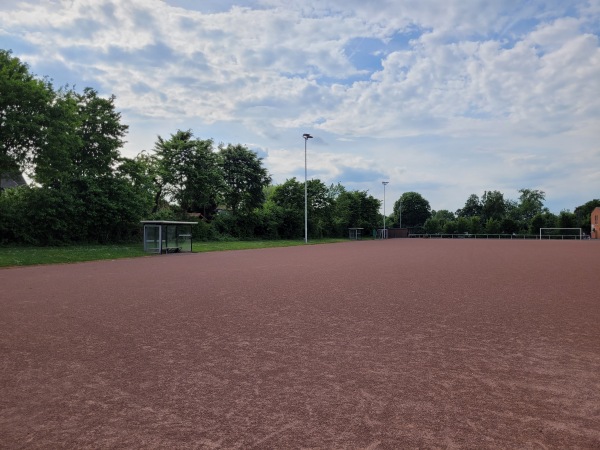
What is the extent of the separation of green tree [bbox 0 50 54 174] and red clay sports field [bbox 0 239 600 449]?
62.0 ft

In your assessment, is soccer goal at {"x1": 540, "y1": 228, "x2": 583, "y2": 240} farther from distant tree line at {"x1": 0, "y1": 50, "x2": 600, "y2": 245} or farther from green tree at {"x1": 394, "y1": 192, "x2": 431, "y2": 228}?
green tree at {"x1": 394, "y1": 192, "x2": 431, "y2": 228}

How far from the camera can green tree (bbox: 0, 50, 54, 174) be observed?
2442 centimetres

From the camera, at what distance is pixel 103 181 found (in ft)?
110

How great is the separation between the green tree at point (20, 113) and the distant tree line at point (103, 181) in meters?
0.05

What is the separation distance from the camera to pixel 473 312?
27.0 ft

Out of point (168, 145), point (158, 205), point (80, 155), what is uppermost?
point (168, 145)

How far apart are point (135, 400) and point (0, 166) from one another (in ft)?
91.3

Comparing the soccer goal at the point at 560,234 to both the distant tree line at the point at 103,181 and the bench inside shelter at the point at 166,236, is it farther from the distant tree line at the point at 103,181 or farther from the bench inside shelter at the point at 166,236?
the bench inside shelter at the point at 166,236

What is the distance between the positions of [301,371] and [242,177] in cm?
5036

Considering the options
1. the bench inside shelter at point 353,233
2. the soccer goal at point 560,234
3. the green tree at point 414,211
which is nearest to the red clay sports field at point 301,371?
the bench inside shelter at point 353,233

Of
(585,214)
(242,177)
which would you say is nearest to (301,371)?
(242,177)

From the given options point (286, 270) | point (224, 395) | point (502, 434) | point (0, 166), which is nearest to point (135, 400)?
point (224, 395)

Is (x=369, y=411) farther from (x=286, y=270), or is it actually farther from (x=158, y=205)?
(x=158, y=205)

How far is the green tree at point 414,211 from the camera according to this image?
12700 cm
